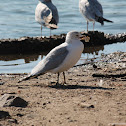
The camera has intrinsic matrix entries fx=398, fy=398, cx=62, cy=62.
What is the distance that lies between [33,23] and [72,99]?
11460 mm

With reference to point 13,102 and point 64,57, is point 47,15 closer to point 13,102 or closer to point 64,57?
point 64,57

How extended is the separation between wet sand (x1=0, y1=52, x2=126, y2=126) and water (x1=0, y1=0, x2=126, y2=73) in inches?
93.2

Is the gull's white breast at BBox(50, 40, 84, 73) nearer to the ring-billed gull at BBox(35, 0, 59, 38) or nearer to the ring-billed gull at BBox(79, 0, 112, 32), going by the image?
the ring-billed gull at BBox(35, 0, 59, 38)

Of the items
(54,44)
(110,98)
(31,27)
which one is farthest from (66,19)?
(110,98)

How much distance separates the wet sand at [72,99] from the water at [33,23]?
7.77 ft

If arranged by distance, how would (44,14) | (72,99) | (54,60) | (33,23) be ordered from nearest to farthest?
1. (72,99)
2. (54,60)
3. (44,14)
4. (33,23)

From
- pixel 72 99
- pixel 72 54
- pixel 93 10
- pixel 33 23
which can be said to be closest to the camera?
pixel 72 99

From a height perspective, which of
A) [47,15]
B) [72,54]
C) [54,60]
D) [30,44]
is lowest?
[30,44]

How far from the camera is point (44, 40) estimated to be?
11.4 m

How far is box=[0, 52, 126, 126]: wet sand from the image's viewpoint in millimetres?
4594

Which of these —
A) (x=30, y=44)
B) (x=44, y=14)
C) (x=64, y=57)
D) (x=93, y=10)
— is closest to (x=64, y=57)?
(x=64, y=57)

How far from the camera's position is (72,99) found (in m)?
5.48

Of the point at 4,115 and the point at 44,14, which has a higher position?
the point at 44,14

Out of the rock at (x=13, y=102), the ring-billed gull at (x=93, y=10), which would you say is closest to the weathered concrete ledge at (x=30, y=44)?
the ring-billed gull at (x=93, y=10)
